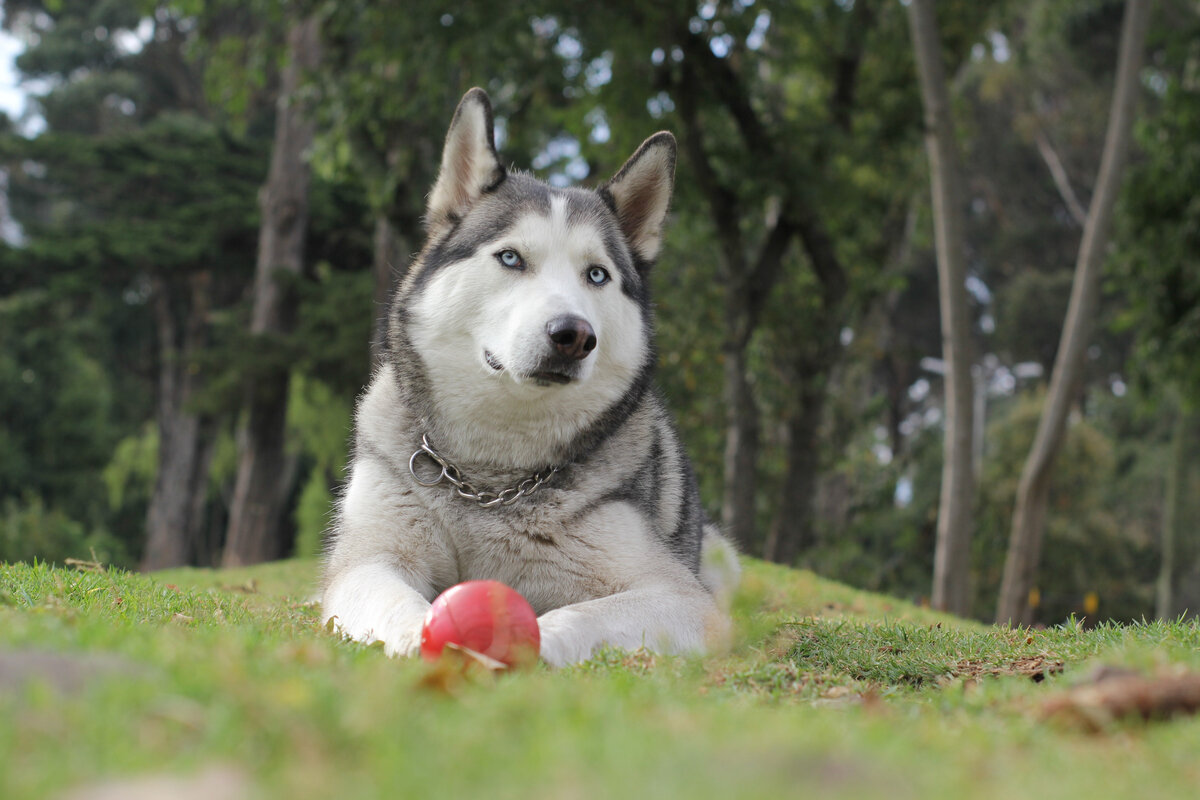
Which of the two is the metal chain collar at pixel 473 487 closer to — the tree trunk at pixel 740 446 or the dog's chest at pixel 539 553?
the dog's chest at pixel 539 553

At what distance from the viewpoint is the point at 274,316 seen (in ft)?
60.7

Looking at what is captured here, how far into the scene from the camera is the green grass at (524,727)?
1756 mm

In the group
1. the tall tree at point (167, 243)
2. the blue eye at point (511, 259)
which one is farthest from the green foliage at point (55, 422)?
the blue eye at point (511, 259)

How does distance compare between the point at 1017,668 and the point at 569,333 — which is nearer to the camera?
the point at 1017,668

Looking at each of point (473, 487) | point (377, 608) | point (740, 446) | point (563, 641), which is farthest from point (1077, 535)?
point (377, 608)

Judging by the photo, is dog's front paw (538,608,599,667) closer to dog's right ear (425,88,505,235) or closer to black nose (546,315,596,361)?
black nose (546,315,596,361)

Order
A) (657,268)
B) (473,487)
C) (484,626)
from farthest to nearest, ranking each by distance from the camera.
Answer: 1. (657,268)
2. (473,487)
3. (484,626)

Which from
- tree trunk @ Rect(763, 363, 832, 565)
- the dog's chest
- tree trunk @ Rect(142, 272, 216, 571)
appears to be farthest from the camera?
tree trunk @ Rect(142, 272, 216, 571)

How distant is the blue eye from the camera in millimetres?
4582

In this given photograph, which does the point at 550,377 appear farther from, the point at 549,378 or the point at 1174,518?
the point at 1174,518

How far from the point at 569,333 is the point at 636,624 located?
1173 millimetres

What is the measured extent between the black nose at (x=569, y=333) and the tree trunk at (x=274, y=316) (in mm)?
13971

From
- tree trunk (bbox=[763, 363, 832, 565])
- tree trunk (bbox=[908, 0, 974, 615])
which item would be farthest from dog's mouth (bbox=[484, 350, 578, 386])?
tree trunk (bbox=[763, 363, 832, 565])

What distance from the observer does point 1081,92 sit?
31625 millimetres
